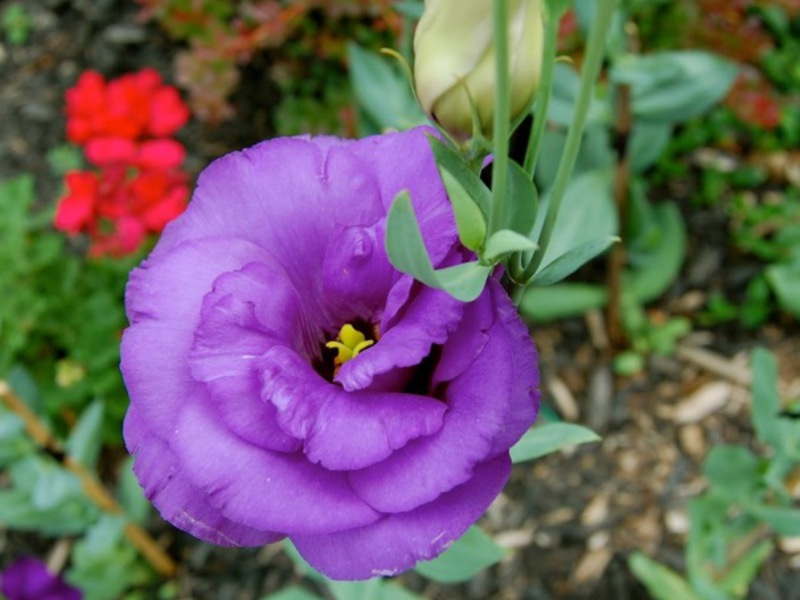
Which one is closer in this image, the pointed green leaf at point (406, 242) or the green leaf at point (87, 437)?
the pointed green leaf at point (406, 242)

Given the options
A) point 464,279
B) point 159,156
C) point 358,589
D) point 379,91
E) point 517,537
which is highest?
Answer: point 464,279

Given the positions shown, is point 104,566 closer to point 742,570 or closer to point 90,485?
point 90,485

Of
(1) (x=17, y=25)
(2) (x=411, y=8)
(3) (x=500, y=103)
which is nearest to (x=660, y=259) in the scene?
(2) (x=411, y=8)

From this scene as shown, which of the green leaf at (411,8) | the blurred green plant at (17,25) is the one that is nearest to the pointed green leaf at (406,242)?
the green leaf at (411,8)

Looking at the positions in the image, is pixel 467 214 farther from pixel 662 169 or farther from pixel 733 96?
pixel 662 169

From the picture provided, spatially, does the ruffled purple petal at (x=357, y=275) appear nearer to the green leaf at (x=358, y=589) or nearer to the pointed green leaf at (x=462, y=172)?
the pointed green leaf at (x=462, y=172)

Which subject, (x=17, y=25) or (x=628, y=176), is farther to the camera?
(x=17, y=25)

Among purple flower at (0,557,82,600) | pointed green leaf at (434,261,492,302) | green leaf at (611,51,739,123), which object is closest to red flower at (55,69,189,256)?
purple flower at (0,557,82,600)
